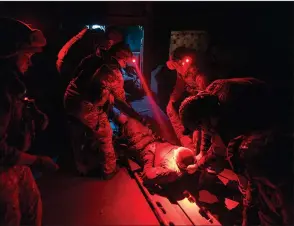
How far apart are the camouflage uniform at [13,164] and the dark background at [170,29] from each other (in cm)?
346

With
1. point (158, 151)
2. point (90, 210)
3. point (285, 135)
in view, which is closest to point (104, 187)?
point (90, 210)

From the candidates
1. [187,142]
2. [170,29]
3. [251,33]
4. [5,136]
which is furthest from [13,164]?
[170,29]

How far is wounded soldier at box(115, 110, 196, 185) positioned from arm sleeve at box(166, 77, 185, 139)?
569 mm

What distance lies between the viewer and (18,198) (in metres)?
3.39

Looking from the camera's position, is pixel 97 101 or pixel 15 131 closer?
pixel 15 131

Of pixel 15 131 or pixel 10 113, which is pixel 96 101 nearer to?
pixel 15 131

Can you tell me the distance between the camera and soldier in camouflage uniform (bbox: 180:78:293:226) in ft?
10.2

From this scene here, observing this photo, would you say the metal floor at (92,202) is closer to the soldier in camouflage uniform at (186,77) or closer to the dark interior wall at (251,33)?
the soldier in camouflage uniform at (186,77)

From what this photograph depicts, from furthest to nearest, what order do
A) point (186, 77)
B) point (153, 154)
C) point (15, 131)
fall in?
point (186, 77), point (153, 154), point (15, 131)

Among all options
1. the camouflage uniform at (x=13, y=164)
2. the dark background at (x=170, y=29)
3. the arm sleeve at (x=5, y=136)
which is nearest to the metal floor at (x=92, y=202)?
the camouflage uniform at (x=13, y=164)

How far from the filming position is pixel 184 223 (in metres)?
4.21

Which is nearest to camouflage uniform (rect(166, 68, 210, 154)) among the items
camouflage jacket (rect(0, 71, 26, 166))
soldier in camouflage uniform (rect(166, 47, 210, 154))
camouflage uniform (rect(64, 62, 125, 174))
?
soldier in camouflage uniform (rect(166, 47, 210, 154))

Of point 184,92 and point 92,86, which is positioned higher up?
point 92,86

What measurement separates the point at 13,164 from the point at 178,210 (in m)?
2.56
